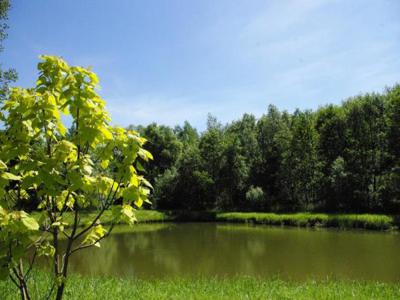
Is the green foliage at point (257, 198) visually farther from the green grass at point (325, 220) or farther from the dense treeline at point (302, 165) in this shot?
the green grass at point (325, 220)

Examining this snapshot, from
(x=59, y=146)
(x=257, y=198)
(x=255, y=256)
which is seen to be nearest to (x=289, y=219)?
(x=257, y=198)

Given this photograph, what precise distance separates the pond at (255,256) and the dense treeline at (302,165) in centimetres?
1227

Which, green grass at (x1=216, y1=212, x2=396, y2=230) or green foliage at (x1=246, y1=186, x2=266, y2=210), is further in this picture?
green foliage at (x1=246, y1=186, x2=266, y2=210)

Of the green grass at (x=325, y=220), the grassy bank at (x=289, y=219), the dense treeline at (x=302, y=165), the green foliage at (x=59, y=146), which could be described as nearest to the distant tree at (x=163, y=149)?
Answer: the dense treeline at (x=302, y=165)

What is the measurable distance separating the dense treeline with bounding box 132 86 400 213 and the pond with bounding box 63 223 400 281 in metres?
12.3

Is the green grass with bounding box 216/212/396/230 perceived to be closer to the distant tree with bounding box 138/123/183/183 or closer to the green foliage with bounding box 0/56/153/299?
the distant tree with bounding box 138/123/183/183

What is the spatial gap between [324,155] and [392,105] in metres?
10.9

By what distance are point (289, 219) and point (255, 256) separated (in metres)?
15.3

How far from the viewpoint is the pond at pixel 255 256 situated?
14656mm

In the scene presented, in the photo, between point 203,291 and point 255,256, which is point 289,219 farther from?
point 203,291

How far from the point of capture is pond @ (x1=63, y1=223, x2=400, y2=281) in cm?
1466

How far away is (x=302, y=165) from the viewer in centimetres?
4275

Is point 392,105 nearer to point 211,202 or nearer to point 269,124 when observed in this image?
point 269,124

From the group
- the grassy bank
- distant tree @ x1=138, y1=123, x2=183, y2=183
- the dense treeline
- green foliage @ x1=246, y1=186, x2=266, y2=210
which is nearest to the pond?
the grassy bank
